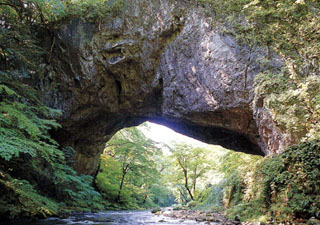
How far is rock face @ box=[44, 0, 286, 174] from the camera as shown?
25.6ft

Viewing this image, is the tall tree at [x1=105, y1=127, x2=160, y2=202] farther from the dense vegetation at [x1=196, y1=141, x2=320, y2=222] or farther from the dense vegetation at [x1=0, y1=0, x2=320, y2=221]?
the dense vegetation at [x1=196, y1=141, x2=320, y2=222]

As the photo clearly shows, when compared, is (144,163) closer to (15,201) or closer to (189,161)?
(189,161)

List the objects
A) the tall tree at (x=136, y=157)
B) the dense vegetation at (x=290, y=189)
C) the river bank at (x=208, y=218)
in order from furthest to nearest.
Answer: the tall tree at (x=136, y=157) → the river bank at (x=208, y=218) → the dense vegetation at (x=290, y=189)

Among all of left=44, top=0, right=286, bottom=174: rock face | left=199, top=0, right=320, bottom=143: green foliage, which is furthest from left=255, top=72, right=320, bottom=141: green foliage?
left=44, top=0, right=286, bottom=174: rock face

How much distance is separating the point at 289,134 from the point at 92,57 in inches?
324

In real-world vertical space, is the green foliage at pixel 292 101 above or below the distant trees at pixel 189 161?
above

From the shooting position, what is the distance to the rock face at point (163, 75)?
307 inches

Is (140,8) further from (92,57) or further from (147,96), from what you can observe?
(147,96)

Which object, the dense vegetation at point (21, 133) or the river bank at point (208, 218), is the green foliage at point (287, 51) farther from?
the dense vegetation at point (21, 133)

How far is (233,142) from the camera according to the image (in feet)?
34.6

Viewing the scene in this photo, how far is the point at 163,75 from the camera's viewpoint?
9688 mm

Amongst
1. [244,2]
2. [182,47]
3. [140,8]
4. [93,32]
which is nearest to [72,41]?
[93,32]

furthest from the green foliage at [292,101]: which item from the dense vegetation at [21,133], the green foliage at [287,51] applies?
the dense vegetation at [21,133]

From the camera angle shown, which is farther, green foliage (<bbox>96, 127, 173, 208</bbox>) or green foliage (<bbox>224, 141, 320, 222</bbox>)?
green foliage (<bbox>96, 127, 173, 208</bbox>)
